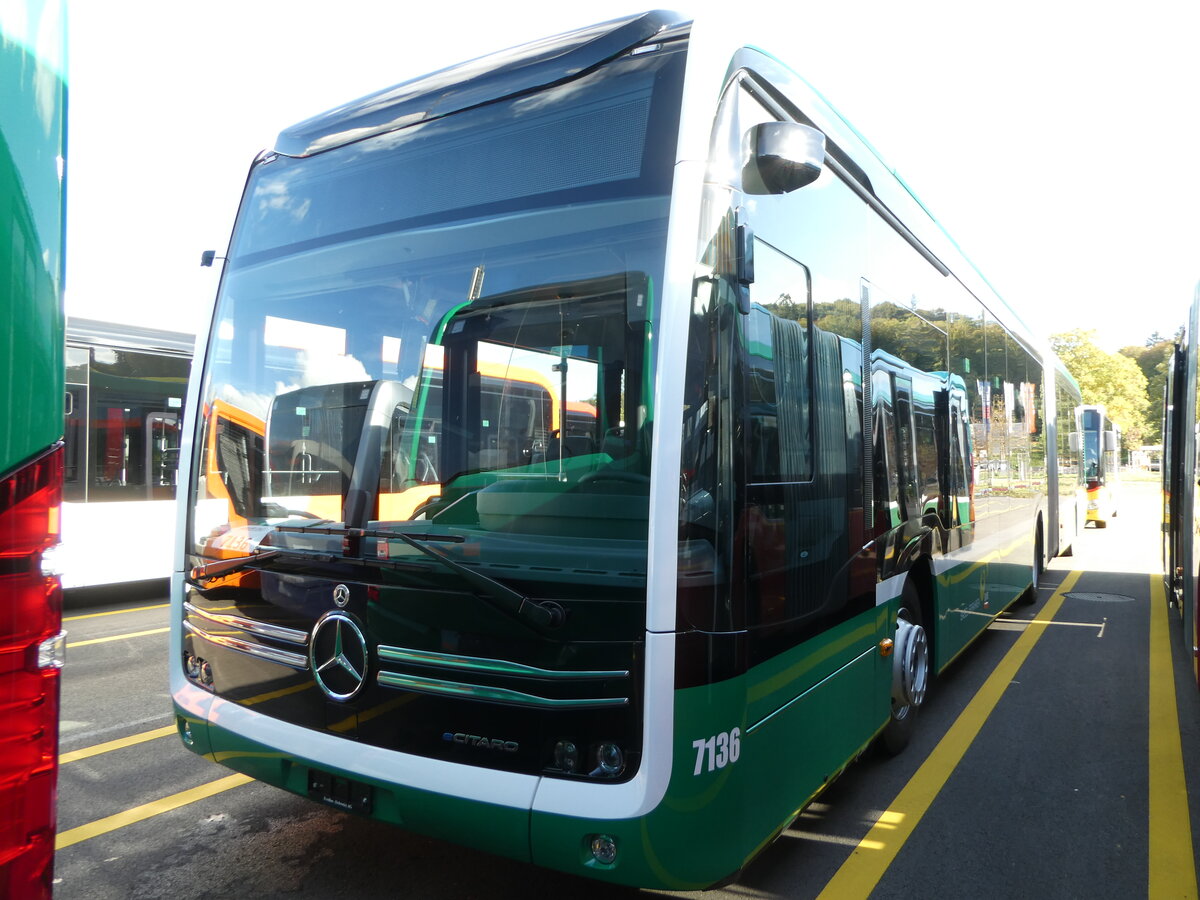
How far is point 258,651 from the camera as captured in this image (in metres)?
3.33

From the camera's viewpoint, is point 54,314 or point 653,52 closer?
point 54,314

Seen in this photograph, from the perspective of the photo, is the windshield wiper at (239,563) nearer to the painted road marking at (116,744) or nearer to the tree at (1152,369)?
the painted road marking at (116,744)

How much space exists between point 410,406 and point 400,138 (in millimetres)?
1037

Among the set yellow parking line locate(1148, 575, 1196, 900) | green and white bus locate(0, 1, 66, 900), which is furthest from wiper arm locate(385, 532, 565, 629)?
yellow parking line locate(1148, 575, 1196, 900)

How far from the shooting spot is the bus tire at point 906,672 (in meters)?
4.72

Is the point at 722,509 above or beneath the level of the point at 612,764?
above

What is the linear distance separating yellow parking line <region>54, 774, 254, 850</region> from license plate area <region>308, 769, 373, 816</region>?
907mm

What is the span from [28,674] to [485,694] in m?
1.30

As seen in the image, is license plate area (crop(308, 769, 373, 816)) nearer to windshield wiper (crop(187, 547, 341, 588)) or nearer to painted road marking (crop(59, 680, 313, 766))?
windshield wiper (crop(187, 547, 341, 588))

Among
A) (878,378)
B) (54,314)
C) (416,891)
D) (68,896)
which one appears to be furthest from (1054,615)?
(54,314)

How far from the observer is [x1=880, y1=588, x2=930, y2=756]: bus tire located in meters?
4.72

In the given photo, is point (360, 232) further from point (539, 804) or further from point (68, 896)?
point (68, 896)

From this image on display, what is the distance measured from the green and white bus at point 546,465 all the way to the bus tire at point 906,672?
857 millimetres

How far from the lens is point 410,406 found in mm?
3104
